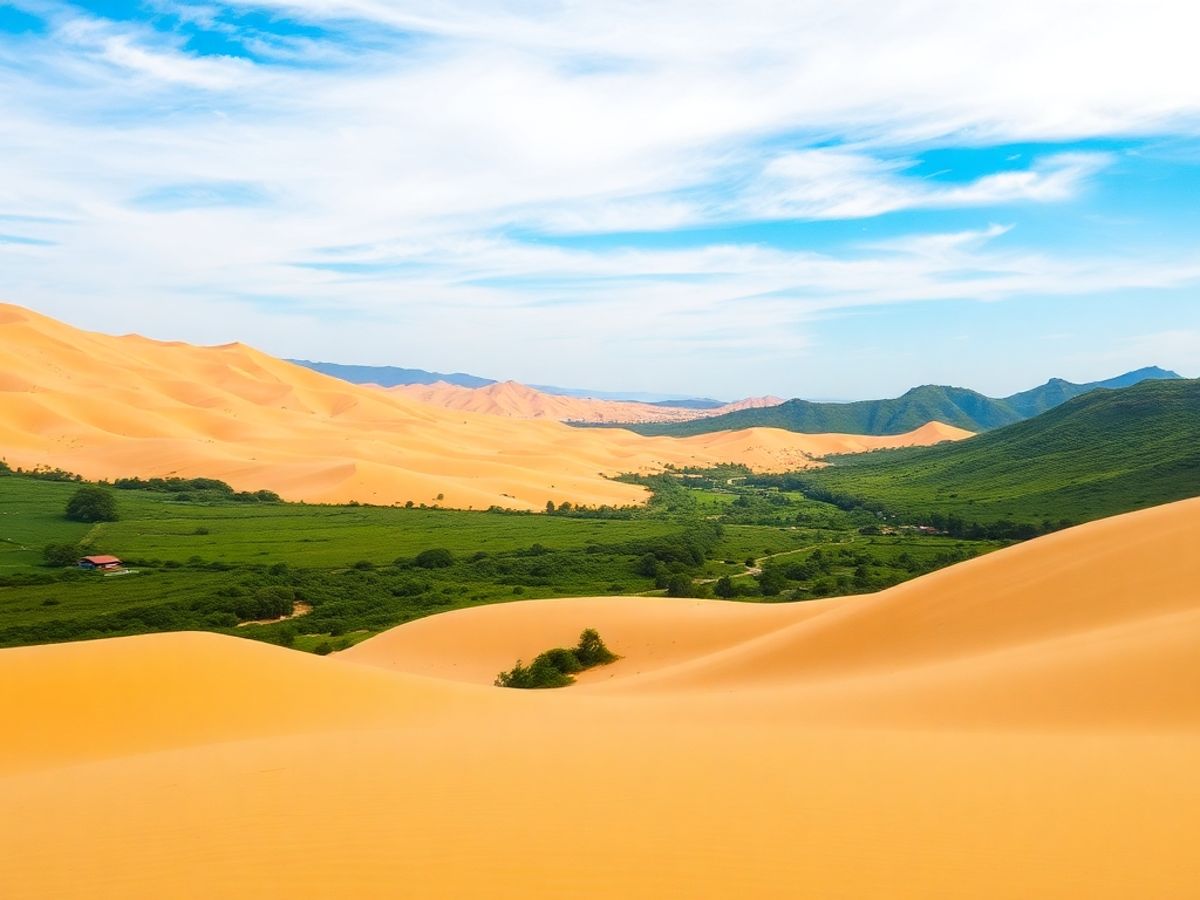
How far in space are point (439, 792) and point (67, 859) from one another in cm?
268

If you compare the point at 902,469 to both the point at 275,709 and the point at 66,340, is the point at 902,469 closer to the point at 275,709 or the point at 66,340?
the point at 275,709

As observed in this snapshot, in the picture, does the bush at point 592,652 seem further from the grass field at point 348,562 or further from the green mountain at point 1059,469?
the green mountain at point 1059,469

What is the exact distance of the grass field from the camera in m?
33.6

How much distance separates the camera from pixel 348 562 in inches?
1812

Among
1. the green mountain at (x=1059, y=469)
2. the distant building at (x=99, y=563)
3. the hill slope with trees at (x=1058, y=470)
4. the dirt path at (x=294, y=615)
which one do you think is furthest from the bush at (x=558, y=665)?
the green mountain at (x=1059, y=469)

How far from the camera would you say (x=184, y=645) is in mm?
14086

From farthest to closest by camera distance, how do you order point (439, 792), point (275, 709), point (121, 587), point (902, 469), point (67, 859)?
point (902, 469)
point (121, 587)
point (275, 709)
point (439, 792)
point (67, 859)

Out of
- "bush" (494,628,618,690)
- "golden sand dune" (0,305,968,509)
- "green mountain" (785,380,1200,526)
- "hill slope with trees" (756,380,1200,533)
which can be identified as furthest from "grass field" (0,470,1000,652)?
"hill slope with trees" (756,380,1200,533)

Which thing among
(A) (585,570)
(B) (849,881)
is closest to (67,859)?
(B) (849,881)

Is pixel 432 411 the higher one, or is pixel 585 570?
pixel 432 411

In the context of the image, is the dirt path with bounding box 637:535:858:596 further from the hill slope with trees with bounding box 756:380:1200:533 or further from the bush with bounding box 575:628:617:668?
the bush with bounding box 575:628:617:668

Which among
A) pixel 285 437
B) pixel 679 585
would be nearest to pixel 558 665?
pixel 679 585

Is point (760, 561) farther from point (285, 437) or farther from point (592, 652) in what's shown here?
point (285, 437)

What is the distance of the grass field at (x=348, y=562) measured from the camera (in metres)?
33.6
